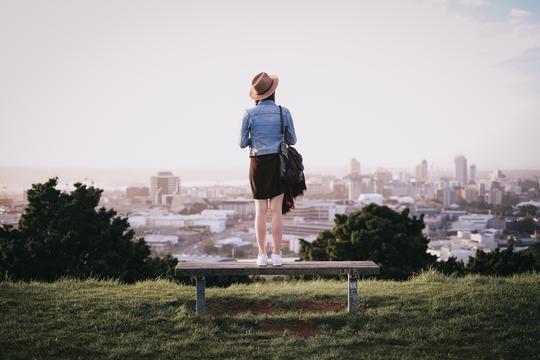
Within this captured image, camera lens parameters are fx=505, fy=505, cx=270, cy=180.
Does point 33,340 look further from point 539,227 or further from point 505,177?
point 505,177

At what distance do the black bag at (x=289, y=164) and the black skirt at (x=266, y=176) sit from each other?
0.29 feet

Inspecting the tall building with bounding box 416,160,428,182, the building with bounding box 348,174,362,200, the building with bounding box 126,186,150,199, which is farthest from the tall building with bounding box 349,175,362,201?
the building with bounding box 126,186,150,199

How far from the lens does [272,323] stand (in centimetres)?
578

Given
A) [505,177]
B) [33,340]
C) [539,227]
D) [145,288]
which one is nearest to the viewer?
[33,340]

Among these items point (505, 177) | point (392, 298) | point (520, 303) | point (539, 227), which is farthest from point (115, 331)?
point (505, 177)

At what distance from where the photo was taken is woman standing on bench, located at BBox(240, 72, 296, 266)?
20.0 ft

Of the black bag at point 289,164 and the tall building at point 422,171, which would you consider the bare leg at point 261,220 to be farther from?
the tall building at point 422,171

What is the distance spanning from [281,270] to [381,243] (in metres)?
16.2

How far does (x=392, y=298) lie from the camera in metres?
6.73

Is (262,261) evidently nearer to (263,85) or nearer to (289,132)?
(289,132)

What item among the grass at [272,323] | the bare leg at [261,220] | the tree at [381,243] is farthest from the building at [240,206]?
the bare leg at [261,220]

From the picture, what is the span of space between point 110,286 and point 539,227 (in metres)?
42.8

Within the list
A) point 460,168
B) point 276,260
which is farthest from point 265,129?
point 460,168

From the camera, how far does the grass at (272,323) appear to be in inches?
188
